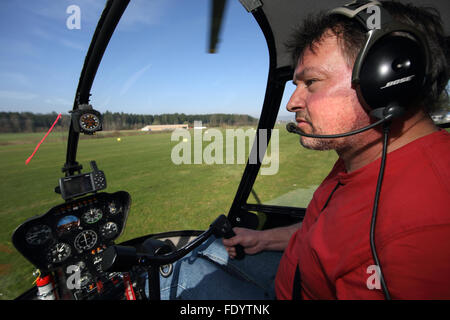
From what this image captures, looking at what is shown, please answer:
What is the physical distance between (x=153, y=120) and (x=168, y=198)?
2.69 m

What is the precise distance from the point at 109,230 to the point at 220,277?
117cm

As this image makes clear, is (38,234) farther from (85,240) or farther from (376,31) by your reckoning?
(376,31)

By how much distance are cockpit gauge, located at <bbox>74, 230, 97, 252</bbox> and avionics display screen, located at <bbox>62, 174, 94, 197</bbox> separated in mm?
445

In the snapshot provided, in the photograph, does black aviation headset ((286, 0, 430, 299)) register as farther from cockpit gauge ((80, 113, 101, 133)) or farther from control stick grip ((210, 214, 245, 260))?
cockpit gauge ((80, 113, 101, 133))

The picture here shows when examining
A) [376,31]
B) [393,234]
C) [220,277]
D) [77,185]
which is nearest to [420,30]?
[376,31]

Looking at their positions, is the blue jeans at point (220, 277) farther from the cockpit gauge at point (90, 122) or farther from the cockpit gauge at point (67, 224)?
the cockpit gauge at point (90, 122)

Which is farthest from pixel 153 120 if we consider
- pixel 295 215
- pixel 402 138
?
pixel 402 138

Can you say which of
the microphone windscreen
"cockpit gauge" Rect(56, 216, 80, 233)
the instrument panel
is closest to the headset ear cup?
the microphone windscreen

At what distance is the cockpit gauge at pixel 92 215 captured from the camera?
67.6 inches

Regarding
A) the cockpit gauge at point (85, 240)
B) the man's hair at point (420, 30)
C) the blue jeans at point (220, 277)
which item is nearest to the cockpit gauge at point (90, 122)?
the cockpit gauge at point (85, 240)

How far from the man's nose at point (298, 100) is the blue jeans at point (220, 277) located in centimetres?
116

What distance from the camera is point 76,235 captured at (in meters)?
1.68

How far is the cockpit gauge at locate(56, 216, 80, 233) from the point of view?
1588 mm

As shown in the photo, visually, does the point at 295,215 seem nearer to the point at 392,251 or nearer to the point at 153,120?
the point at 392,251
